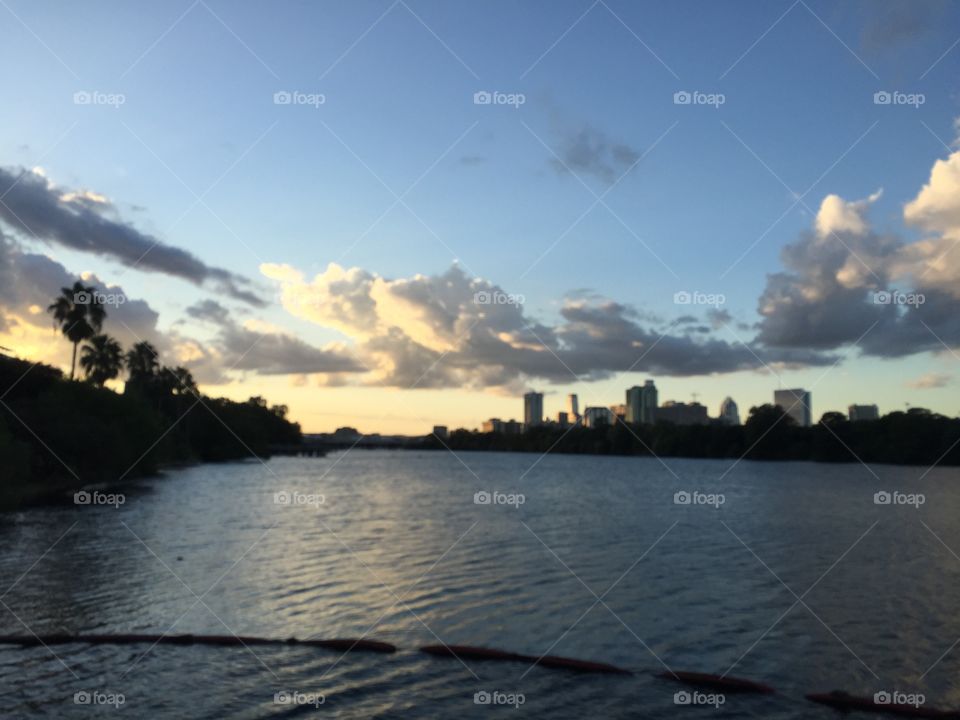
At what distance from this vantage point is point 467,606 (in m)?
25.7

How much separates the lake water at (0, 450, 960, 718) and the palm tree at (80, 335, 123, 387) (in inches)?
1841

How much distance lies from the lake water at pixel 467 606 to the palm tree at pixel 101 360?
46.8 metres

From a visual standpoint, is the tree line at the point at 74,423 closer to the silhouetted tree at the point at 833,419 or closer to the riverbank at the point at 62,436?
the riverbank at the point at 62,436

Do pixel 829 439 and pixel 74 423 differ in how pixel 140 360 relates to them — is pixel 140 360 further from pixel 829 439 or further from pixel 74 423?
pixel 829 439

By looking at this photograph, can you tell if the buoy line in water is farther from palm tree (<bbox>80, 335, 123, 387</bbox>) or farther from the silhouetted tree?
the silhouetted tree

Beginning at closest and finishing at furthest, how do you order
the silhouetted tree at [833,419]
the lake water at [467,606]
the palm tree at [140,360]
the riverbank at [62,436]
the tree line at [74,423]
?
1. the lake water at [467,606]
2. the riverbank at [62,436]
3. the tree line at [74,423]
4. the palm tree at [140,360]
5. the silhouetted tree at [833,419]

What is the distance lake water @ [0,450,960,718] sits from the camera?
16891 millimetres

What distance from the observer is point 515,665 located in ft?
62.5

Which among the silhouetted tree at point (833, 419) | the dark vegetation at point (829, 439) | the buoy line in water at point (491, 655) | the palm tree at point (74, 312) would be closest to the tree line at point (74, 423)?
the palm tree at point (74, 312)

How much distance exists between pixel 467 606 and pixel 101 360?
85.9 metres

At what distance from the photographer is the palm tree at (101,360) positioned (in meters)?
95.9

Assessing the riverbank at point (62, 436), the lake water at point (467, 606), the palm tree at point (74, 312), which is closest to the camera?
the lake water at point (467, 606)

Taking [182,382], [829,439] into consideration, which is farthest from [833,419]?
[182,382]

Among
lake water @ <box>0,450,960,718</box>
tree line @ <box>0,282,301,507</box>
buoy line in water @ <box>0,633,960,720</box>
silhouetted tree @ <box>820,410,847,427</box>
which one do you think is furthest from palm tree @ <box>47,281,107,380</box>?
silhouetted tree @ <box>820,410,847,427</box>
